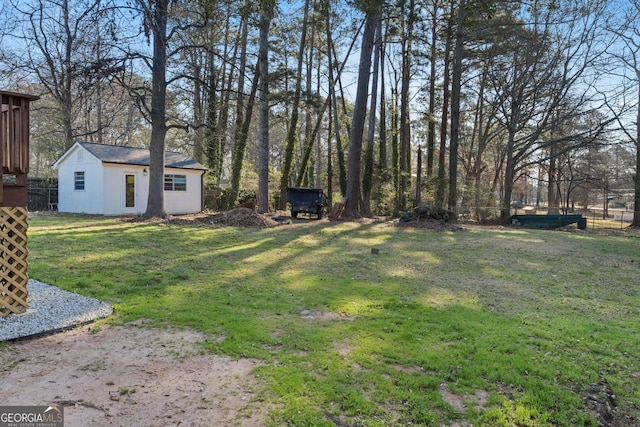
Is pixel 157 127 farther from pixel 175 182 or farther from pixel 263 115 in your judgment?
pixel 175 182

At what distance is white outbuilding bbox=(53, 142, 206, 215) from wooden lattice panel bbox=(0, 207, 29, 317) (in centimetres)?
1310

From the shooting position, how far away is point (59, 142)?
24500 millimetres

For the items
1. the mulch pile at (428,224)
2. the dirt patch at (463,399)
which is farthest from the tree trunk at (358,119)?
the dirt patch at (463,399)

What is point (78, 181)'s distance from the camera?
17.0 meters

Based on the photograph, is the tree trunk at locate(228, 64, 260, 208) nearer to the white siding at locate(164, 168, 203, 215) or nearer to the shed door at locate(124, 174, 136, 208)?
the white siding at locate(164, 168, 203, 215)

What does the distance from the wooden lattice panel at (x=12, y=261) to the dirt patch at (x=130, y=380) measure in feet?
2.54

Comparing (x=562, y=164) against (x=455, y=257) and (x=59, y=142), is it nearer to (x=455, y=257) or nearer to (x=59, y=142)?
(x=455, y=257)

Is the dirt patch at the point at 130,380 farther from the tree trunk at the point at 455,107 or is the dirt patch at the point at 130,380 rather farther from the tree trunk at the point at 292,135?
the tree trunk at the point at 292,135

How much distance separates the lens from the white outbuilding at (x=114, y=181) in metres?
16.0

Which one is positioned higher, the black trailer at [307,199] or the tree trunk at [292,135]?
the tree trunk at [292,135]

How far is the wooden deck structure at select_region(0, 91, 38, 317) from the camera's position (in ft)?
12.6

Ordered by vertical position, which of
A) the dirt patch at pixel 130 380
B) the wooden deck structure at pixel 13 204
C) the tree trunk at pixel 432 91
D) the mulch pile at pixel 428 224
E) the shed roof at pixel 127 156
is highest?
the tree trunk at pixel 432 91

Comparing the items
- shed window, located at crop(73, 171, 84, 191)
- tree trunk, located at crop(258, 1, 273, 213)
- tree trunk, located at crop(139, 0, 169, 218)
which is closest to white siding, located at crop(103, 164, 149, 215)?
shed window, located at crop(73, 171, 84, 191)

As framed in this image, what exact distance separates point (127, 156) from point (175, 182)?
226 cm
